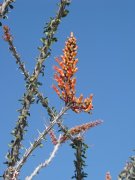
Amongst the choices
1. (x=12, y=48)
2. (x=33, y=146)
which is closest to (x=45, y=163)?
(x=33, y=146)

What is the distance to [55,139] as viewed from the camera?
13.5 meters

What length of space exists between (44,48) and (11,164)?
3838 millimetres

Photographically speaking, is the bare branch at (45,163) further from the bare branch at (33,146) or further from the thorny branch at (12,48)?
the thorny branch at (12,48)

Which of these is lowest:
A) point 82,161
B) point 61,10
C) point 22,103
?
point 82,161

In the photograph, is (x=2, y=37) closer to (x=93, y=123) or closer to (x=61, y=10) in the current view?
(x=61, y=10)

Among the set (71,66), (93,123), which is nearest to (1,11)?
(71,66)

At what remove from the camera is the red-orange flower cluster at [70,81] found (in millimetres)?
12289

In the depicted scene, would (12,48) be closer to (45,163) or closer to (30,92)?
(30,92)

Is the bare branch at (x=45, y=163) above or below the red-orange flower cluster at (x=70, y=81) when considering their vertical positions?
below

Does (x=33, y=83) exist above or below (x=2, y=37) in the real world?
below

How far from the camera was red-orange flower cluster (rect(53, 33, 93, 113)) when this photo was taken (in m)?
12.3

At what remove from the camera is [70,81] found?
12445 millimetres

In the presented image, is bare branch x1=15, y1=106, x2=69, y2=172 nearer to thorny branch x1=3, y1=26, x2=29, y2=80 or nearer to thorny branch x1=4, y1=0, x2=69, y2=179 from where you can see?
thorny branch x1=4, y1=0, x2=69, y2=179

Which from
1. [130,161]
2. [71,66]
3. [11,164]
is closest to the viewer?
[11,164]
